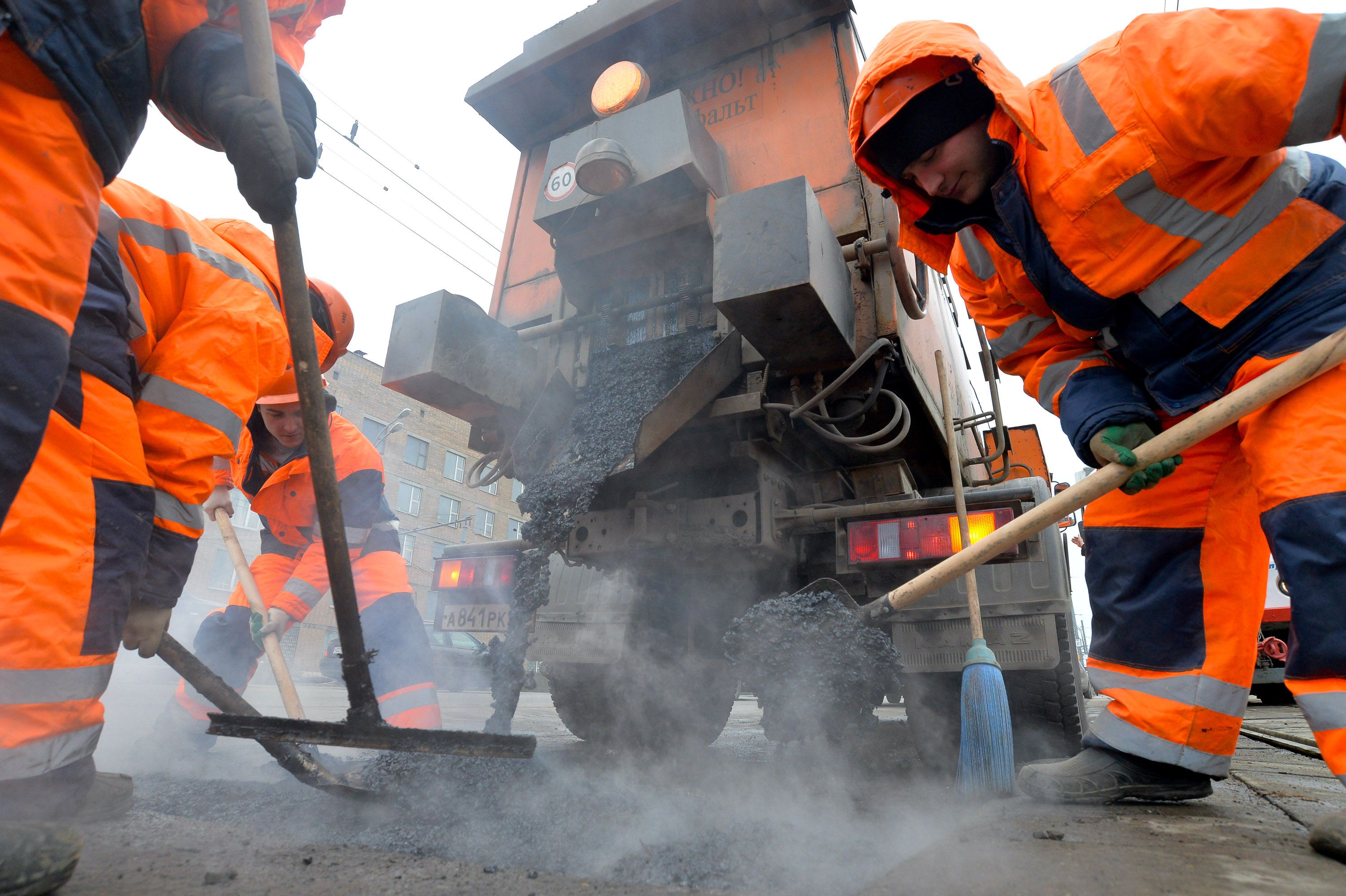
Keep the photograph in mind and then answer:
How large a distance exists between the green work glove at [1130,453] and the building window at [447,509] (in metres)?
24.7

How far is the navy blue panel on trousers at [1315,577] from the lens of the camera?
123 cm

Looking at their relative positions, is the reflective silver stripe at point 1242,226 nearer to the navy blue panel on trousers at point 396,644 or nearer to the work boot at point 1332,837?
the work boot at point 1332,837

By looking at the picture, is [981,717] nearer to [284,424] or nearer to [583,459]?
[583,459]

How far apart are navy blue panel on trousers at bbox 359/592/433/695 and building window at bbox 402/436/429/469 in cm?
2265

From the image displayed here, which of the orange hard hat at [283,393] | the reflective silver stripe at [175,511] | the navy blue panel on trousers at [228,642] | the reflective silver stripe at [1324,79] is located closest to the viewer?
the reflective silver stripe at [1324,79]

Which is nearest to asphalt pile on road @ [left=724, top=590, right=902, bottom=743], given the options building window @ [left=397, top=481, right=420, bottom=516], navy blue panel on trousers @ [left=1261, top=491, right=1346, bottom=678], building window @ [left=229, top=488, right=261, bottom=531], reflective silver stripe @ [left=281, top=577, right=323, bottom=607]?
navy blue panel on trousers @ [left=1261, top=491, right=1346, bottom=678]

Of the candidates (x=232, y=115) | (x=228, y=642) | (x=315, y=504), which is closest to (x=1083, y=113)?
(x=232, y=115)

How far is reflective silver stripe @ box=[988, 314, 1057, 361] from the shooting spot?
199 centimetres

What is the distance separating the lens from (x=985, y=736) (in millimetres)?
2027

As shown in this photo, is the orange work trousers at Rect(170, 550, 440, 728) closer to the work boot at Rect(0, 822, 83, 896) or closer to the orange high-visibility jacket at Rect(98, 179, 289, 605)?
the orange high-visibility jacket at Rect(98, 179, 289, 605)

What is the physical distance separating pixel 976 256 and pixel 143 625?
2.34 metres

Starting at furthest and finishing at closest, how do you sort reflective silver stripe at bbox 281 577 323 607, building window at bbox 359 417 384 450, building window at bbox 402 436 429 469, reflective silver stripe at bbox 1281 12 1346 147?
1. building window at bbox 402 436 429 469
2. building window at bbox 359 417 384 450
3. reflective silver stripe at bbox 281 577 323 607
4. reflective silver stripe at bbox 1281 12 1346 147

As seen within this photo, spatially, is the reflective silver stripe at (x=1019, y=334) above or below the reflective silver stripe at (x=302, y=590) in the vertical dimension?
above

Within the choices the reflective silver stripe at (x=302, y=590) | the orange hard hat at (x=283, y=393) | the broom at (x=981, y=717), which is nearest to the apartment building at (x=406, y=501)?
the reflective silver stripe at (x=302, y=590)
